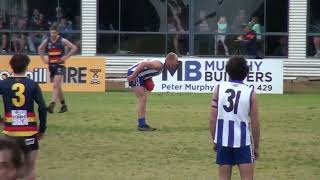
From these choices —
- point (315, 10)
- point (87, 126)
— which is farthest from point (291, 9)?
point (87, 126)

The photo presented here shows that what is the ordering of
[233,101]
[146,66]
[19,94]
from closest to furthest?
[233,101] → [19,94] → [146,66]

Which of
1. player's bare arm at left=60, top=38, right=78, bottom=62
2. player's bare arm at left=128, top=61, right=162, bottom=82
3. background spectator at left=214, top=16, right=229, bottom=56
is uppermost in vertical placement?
background spectator at left=214, top=16, right=229, bottom=56

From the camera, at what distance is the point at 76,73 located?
80.9 feet

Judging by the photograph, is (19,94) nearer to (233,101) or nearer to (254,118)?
(233,101)

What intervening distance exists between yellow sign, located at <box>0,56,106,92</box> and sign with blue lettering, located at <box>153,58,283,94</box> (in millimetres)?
1919

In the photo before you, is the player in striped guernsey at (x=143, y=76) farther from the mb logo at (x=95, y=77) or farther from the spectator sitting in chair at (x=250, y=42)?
the spectator sitting in chair at (x=250, y=42)

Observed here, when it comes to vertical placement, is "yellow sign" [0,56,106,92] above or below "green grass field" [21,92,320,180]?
above

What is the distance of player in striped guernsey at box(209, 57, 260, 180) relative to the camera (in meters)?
7.26

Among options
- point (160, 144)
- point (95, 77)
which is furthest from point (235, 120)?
point (95, 77)

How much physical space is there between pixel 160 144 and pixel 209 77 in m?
12.1

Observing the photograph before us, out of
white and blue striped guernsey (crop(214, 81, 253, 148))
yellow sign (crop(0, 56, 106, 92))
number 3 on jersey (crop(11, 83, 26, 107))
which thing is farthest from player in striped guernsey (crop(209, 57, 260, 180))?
yellow sign (crop(0, 56, 106, 92))

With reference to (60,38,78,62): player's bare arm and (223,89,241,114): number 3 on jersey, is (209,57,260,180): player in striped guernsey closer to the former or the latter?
(223,89,241,114): number 3 on jersey

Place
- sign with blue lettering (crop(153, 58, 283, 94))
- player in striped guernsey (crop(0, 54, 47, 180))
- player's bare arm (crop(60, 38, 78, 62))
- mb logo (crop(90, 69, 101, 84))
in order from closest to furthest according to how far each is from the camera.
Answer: player in striped guernsey (crop(0, 54, 47, 180)) < player's bare arm (crop(60, 38, 78, 62)) < sign with blue lettering (crop(153, 58, 283, 94)) < mb logo (crop(90, 69, 101, 84))

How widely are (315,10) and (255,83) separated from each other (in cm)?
720
